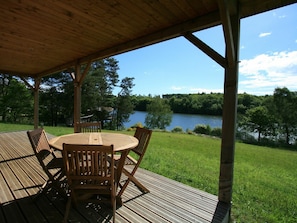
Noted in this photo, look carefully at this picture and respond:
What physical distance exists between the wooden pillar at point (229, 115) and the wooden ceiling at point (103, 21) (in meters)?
0.38

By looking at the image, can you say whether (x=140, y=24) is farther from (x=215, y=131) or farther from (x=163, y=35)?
(x=215, y=131)

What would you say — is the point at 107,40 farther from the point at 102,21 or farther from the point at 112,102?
the point at 112,102

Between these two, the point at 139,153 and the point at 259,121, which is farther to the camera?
the point at 259,121

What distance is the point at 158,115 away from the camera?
2867 centimetres

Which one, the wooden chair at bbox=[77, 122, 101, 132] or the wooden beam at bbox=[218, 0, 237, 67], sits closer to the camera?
the wooden beam at bbox=[218, 0, 237, 67]

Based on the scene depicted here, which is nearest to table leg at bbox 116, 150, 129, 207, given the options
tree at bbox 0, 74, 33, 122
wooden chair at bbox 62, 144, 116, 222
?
wooden chair at bbox 62, 144, 116, 222

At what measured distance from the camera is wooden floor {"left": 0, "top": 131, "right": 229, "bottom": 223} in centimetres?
201

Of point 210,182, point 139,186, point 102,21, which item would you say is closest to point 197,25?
point 102,21

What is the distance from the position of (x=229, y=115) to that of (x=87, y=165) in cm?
169

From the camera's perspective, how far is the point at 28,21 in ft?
9.09

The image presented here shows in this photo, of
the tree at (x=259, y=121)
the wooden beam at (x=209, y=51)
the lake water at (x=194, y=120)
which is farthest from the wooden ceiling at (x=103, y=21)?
the tree at (x=259, y=121)

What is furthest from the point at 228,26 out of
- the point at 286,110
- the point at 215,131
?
the point at 286,110

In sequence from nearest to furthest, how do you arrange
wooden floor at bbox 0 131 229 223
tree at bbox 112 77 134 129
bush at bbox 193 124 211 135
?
1. wooden floor at bbox 0 131 229 223
2. bush at bbox 193 124 211 135
3. tree at bbox 112 77 134 129

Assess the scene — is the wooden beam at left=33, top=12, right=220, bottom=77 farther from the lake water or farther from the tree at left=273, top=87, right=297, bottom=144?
the tree at left=273, top=87, right=297, bottom=144
